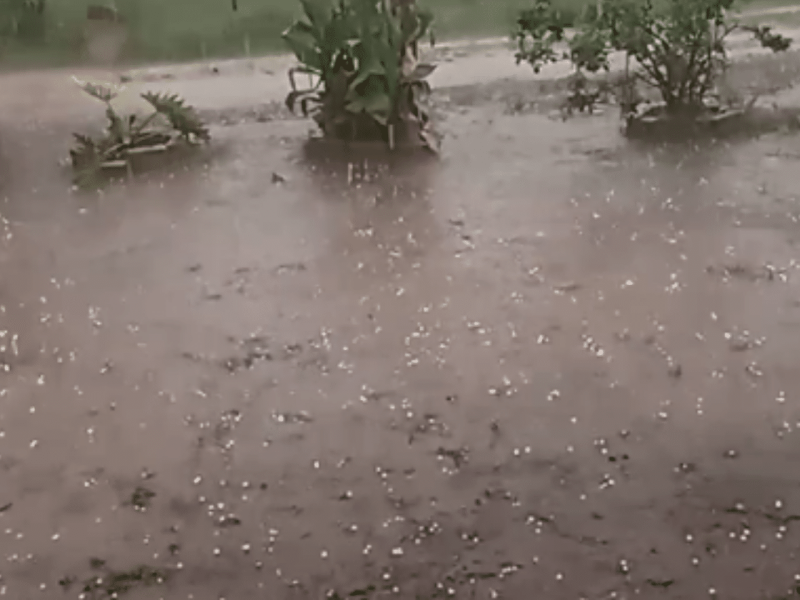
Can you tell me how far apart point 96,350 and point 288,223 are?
134cm

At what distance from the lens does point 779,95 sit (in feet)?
20.5

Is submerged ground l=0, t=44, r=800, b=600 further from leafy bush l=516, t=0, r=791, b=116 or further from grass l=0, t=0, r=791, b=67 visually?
grass l=0, t=0, r=791, b=67

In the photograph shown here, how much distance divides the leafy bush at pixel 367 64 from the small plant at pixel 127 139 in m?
0.63

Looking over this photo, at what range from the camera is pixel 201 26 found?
9.27 metres

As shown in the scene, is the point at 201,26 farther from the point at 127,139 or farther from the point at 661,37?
the point at 661,37

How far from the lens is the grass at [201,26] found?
8602mm

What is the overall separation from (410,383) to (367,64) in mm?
2906

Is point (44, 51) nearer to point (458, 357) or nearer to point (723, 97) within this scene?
point (723, 97)

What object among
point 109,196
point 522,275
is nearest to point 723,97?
point 522,275

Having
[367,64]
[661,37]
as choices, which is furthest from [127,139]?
[661,37]

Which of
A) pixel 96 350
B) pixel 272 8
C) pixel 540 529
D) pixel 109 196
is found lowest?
pixel 540 529

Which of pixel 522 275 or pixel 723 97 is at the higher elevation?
pixel 723 97

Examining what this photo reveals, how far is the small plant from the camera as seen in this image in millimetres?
5395

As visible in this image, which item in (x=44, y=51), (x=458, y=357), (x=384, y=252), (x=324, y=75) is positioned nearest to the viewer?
(x=458, y=357)
